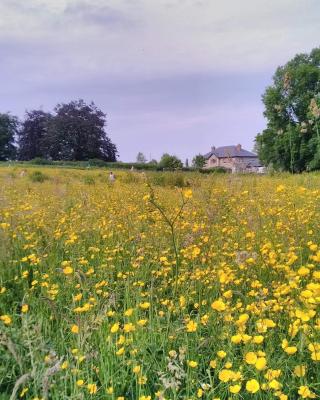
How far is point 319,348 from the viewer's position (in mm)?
1508

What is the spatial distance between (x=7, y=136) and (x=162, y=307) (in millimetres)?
63227

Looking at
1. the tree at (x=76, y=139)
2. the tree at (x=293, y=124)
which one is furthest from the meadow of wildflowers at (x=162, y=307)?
the tree at (x=76, y=139)

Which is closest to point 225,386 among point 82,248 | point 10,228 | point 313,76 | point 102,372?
point 102,372

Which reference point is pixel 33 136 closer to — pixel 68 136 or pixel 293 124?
pixel 68 136

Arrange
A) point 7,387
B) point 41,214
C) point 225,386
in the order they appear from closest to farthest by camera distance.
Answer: point 225,386 → point 7,387 → point 41,214

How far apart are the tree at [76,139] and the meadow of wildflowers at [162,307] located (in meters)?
55.9

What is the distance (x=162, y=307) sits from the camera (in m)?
2.44

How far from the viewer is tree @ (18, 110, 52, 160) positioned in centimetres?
6128

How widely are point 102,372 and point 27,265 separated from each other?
1900mm

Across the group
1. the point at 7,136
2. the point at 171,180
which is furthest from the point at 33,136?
the point at 171,180

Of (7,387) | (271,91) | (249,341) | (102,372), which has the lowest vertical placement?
(7,387)

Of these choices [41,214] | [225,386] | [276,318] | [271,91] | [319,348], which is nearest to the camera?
[319,348]

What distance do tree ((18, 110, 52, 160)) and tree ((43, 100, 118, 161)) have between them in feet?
5.86

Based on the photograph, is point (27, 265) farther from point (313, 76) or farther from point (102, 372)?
point (313, 76)
